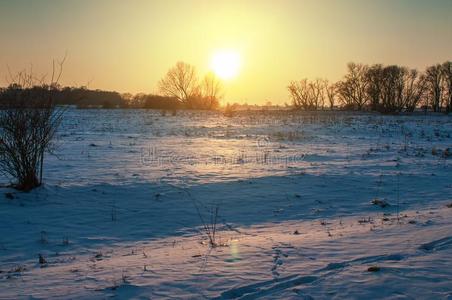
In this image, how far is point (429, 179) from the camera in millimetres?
12172

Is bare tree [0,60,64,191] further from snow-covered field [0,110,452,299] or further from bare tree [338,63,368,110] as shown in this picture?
bare tree [338,63,368,110]

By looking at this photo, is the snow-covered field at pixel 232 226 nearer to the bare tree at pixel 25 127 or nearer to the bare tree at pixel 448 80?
the bare tree at pixel 25 127

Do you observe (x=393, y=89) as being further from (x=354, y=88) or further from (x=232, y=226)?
(x=232, y=226)

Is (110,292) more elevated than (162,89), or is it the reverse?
(162,89)

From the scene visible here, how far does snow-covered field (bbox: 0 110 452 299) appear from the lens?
4.83 m

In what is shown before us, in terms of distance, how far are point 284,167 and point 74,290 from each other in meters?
9.31

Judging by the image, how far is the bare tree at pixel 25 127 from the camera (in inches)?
380

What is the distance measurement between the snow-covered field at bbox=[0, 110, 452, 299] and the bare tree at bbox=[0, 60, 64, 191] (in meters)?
0.60

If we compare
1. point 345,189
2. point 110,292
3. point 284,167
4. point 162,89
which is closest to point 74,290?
point 110,292

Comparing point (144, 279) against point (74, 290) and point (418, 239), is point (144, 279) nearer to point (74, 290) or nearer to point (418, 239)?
point (74, 290)

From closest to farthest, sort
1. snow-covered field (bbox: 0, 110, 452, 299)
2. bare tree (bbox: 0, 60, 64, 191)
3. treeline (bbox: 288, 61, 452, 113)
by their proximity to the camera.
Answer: snow-covered field (bbox: 0, 110, 452, 299) < bare tree (bbox: 0, 60, 64, 191) < treeline (bbox: 288, 61, 452, 113)

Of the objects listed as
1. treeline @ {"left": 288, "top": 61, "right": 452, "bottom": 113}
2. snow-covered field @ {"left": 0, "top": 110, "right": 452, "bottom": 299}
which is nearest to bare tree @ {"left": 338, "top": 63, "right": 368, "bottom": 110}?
treeline @ {"left": 288, "top": 61, "right": 452, "bottom": 113}

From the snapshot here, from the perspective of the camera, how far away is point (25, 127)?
973cm

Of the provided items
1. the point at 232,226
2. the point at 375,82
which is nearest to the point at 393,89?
the point at 375,82
